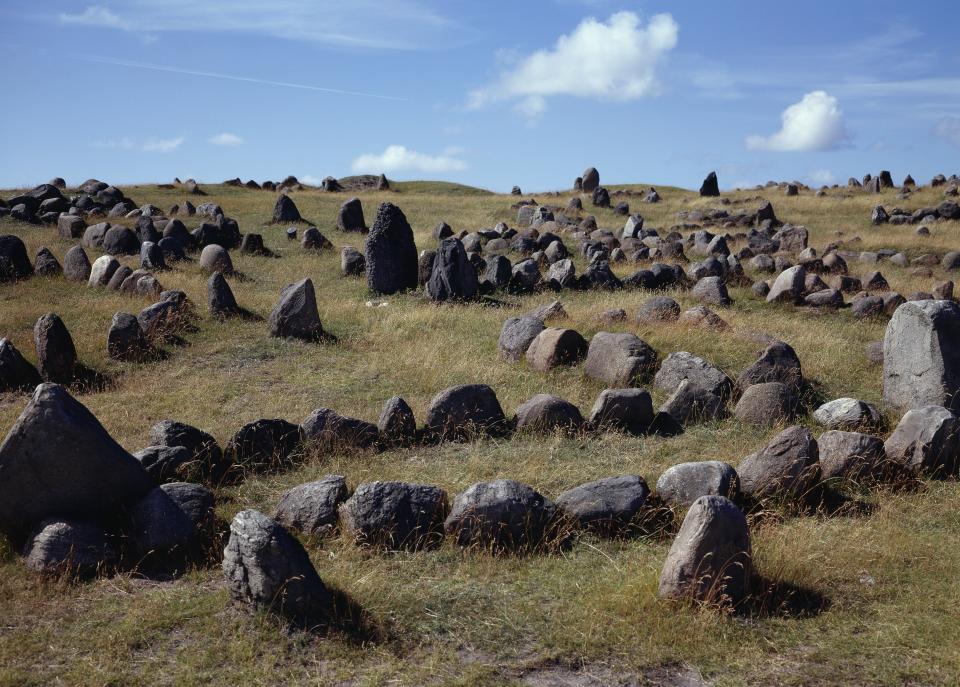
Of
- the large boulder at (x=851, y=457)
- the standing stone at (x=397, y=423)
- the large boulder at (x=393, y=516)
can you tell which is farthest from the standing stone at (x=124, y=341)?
the large boulder at (x=851, y=457)

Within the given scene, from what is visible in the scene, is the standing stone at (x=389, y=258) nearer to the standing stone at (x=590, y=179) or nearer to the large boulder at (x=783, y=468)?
the large boulder at (x=783, y=468)

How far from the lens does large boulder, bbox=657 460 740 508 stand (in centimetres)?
852

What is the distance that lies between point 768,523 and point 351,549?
4.10 m

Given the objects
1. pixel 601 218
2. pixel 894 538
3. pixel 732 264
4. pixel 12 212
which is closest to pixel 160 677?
pixel 894 538

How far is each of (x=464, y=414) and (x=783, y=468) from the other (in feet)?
13.2

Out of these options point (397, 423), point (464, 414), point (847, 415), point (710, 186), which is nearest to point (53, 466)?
point (397, 423)

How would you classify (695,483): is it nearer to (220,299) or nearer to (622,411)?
(622,411)

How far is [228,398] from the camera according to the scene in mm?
12859

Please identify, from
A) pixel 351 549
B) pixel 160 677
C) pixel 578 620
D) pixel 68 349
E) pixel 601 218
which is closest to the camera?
pixel 160 677

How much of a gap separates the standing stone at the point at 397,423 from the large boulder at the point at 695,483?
11.4ft

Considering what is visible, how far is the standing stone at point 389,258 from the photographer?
20.6 meters

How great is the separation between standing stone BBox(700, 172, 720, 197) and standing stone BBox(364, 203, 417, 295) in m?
30.4

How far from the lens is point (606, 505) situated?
823 cm

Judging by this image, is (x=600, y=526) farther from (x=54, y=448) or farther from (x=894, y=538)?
(x=54, y=448)
